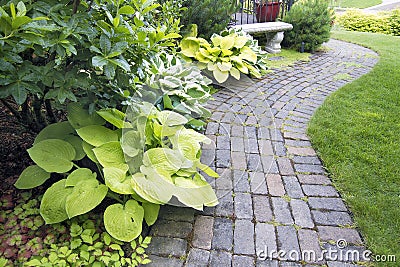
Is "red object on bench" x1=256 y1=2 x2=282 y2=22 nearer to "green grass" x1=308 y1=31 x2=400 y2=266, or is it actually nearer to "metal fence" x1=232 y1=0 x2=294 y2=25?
"metal fence" x1=232 y1=0 x2=294 y2=25

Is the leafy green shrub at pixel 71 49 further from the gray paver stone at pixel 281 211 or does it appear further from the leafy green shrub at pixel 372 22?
the leafy green shrub at pixel 372 22

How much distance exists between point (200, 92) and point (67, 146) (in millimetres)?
1268

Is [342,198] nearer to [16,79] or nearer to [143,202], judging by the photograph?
[143,202]

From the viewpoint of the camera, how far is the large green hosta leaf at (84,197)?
66.2 inches

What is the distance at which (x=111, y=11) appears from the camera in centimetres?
177

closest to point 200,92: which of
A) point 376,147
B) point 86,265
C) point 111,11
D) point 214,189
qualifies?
point 214,189

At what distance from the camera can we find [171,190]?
5.96ft

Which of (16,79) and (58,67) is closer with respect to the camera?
(16,79)

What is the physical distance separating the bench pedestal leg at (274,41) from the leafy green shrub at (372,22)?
513cm

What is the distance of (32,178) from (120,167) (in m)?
0.50

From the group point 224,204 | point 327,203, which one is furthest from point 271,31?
point 224,204

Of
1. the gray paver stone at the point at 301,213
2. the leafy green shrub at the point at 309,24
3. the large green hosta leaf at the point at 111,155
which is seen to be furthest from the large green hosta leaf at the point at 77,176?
the leafy green shrub at the point at 309,24

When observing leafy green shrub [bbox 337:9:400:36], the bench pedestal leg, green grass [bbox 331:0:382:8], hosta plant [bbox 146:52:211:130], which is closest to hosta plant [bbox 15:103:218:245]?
hosta plant [bbox 146:52:211:130]

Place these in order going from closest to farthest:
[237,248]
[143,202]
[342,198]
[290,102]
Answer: [237,248]
[143,202]
[342,198]
[290,102]
